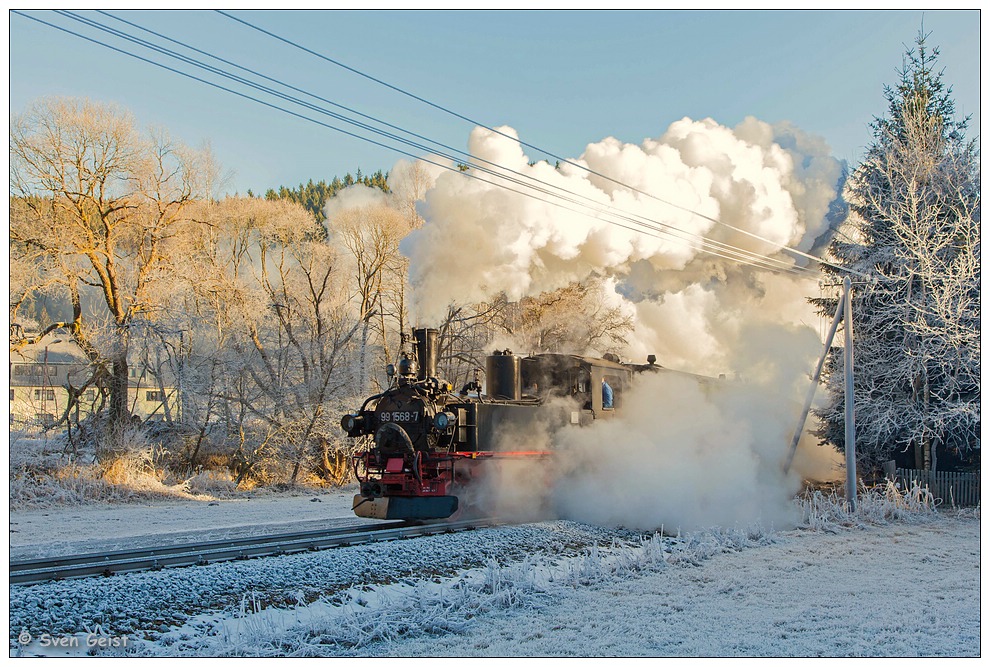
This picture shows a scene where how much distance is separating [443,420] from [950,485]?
40.1ft

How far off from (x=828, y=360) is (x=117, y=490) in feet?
58.3

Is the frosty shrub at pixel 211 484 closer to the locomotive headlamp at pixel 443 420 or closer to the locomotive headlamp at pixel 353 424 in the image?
the locomotive headlamp at pixel 353 424

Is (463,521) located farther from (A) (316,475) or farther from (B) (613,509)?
(A) (316,475)

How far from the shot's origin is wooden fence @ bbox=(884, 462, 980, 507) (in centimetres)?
1703

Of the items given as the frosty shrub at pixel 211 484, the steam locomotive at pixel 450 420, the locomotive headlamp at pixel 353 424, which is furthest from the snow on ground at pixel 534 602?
the frosty shrub at pixel 211 484

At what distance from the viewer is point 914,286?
17.6 metres

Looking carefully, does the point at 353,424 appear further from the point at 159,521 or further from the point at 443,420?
the point at 159,521

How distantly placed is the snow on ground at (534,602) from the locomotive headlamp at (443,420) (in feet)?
6.31

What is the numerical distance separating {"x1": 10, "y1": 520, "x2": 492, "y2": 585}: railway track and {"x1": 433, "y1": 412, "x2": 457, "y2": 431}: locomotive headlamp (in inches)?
61.3

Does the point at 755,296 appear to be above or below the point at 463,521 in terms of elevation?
above

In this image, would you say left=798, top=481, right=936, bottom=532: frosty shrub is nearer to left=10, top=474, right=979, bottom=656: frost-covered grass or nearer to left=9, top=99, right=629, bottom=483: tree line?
left=10, top=474, right=979, bottom=656: frost-covered grass

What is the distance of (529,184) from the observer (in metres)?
16.9

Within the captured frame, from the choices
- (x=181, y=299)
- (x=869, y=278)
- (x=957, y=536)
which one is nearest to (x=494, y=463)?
(x=957, y=536)

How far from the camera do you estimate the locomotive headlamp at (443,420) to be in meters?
12.4
